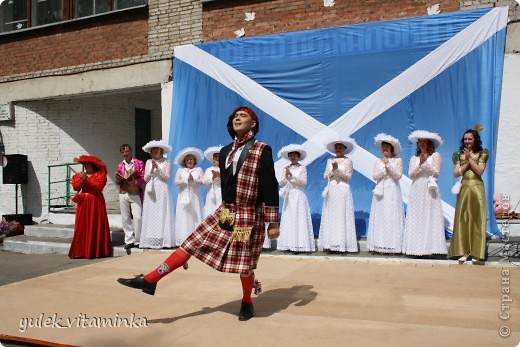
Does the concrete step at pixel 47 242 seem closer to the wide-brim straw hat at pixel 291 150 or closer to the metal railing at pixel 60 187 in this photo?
the metal railing at pixel 60 187

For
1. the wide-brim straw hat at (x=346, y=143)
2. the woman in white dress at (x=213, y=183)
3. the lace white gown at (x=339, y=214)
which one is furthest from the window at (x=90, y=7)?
the lace white gown at (x=339, y=214)

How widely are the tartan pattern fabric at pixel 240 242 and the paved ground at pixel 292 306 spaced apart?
0.47 meters

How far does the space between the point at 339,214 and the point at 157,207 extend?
9.40 feet

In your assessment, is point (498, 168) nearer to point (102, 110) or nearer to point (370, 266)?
point (370, 266)

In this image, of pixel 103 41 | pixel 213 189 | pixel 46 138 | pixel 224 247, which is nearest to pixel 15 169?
pixel 46 138

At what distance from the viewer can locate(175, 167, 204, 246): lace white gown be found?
25.5 ft

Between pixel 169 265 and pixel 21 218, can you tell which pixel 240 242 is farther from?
pixel 21 218

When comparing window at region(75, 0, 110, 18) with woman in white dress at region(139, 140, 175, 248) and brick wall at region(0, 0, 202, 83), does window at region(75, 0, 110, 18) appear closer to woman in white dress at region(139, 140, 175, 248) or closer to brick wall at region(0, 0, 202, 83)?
brick wall at region(0, 0, 202, 83)

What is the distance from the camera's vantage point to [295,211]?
23.6 feet

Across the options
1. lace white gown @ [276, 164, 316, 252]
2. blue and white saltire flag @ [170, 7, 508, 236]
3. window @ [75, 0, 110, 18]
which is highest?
window @ [75, 0, 110, 18]

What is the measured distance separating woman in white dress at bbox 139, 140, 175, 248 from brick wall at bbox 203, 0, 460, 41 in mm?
2986

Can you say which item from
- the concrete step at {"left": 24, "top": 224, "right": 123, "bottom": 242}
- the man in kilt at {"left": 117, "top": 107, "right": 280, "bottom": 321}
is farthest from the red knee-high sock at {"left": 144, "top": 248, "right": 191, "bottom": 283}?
the concrete step at {"left": 24, "top": 224, "right": 123, "bottom": 242}

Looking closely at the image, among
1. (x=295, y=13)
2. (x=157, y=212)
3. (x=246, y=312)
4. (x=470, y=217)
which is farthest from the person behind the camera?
(x=295, y=13)

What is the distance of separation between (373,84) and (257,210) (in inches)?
191
